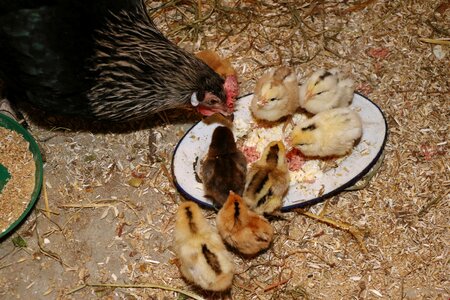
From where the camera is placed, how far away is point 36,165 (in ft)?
10.9

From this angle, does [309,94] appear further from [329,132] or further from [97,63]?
[97,63]

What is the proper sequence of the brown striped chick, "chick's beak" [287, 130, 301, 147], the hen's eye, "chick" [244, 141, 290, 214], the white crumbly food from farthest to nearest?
the white crumbly food, the hen's eye, "chick's beak" [287, 130, 301, 147], "chick" [244, 141, 290, 214], the brown striped chick

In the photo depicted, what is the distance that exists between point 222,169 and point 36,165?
3.74 ft

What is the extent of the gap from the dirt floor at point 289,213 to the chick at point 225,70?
27cm

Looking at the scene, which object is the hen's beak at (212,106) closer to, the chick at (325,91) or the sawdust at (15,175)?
the chick at (325,91)

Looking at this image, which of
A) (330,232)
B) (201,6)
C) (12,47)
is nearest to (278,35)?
(201,6)

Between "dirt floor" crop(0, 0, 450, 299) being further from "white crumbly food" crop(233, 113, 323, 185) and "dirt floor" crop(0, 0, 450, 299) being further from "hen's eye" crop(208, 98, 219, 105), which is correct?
"hen's eye" crop(208, 98, 219, 105)

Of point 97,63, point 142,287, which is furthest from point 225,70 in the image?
point 142,287

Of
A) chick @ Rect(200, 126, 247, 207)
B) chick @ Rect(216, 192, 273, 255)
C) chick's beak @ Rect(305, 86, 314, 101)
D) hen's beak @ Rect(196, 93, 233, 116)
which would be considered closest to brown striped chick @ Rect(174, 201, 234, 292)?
chick @ Rect(216, 192, 273, 255)

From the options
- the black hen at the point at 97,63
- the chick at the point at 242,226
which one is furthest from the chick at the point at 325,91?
the chick at the point at 242,226

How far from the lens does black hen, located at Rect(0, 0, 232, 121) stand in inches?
113

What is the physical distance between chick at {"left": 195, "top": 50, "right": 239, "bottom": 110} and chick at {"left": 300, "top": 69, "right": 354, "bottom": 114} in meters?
0.38

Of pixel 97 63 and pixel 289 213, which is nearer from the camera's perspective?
pixel 97 63

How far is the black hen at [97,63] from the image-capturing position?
2877 millimetres
